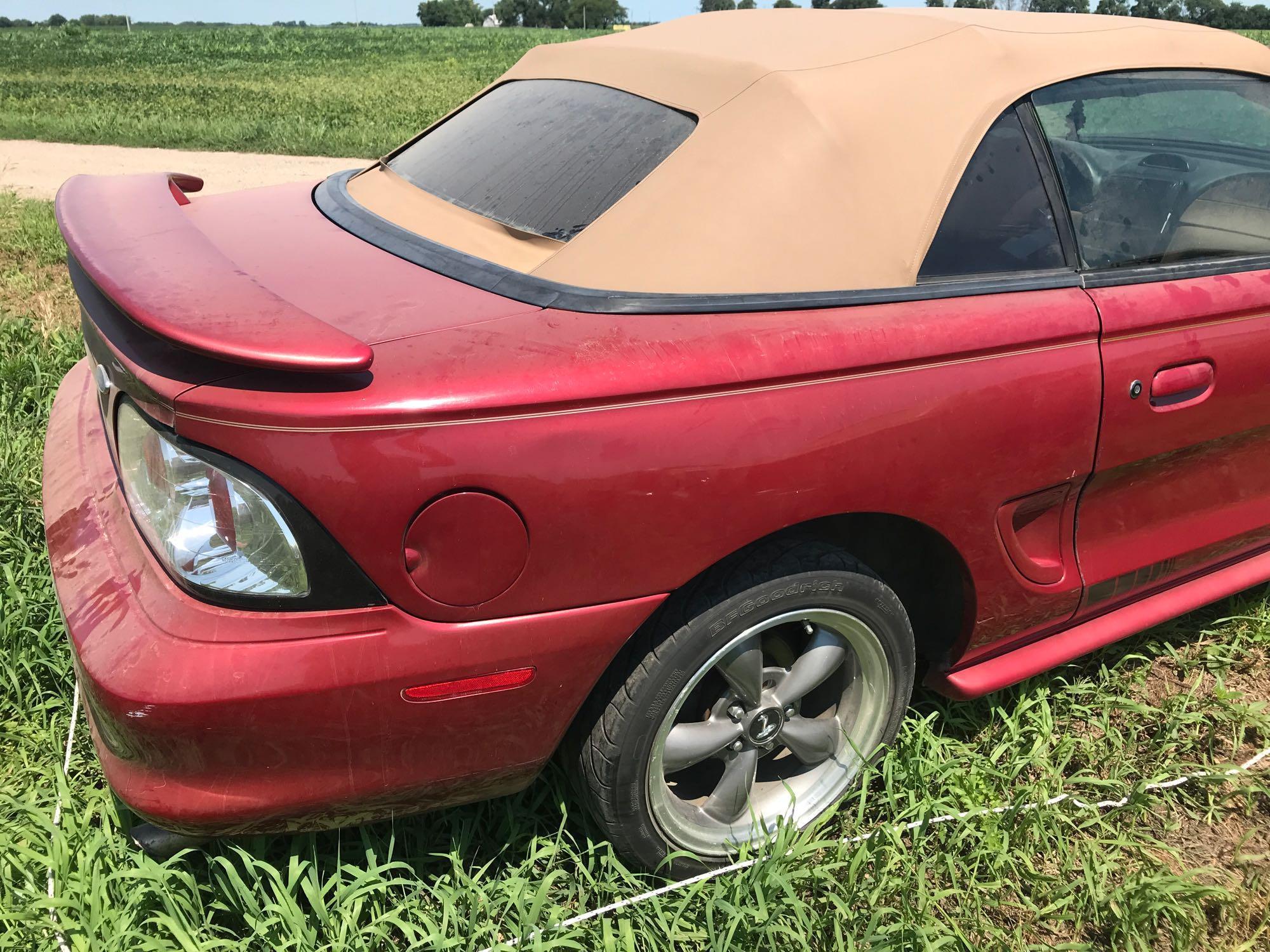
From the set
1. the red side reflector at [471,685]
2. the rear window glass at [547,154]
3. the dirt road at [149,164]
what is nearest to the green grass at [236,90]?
the dirt road at [149,164]

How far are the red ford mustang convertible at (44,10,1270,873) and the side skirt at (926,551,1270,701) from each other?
11 mm

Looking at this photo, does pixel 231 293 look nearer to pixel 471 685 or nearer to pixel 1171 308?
pixel 471 685

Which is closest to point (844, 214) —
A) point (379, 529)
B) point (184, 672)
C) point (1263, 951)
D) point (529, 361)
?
point (529, 361)

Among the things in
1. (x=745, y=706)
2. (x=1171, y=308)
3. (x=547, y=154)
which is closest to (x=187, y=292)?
(x=547, y=154)

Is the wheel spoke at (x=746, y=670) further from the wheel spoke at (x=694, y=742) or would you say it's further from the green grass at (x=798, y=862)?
the green grass at (x=798, y=862)

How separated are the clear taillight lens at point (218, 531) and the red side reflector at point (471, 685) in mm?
236

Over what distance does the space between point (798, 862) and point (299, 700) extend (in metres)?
1.07

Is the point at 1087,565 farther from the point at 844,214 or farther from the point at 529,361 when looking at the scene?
the point at 529,361

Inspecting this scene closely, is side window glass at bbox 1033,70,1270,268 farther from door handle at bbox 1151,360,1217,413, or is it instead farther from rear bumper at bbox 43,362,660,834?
rear bumper at bbox 43,362,660,834

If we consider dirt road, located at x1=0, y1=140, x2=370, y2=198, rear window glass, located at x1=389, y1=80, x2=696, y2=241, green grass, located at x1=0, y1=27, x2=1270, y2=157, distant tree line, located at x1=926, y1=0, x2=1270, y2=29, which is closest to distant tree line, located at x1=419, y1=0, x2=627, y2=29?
distant tree line, located at x1=926, y1=0, x2=1270, y2=29

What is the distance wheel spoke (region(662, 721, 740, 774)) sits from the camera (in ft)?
6.29

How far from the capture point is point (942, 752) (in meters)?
2.36

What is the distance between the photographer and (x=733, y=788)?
2.04m

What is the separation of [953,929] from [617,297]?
1359 millimetres
